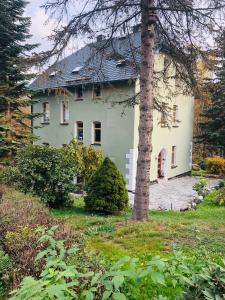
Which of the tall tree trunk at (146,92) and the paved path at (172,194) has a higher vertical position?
the tall tree trunk at (146,92)

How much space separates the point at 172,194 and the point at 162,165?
5098 millimetres

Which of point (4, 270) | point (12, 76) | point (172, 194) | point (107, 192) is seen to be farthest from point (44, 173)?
point (172, 194)

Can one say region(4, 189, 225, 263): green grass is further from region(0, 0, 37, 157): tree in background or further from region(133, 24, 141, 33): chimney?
region(0, 0, 37, 157): tree in background

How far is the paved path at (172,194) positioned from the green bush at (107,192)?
399 cm

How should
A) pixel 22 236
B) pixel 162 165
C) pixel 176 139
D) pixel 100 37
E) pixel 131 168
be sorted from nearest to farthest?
1. pixel 22 236
2. pixel 100 37
3. pixel 131 168
4. pixel 162 165
5. pixel 176 139

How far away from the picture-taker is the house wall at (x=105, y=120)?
19.3 m

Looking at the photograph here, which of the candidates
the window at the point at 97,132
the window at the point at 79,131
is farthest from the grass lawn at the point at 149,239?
the window at the point at 79,131

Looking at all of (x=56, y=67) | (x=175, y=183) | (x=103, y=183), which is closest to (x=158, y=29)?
(x=56, y=67)

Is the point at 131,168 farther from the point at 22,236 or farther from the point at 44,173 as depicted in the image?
the point at 22,236

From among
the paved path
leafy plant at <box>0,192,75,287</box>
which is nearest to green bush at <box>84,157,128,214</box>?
the paved path

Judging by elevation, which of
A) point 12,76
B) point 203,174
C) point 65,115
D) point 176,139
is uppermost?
point 12,76

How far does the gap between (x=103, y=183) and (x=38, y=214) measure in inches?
238

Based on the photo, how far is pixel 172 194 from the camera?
18.3 m

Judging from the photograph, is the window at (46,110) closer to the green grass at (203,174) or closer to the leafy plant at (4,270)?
the green grass at (203,174)
